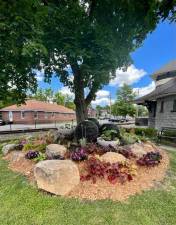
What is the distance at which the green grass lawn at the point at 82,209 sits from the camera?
4.66m

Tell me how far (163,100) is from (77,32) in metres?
13.3

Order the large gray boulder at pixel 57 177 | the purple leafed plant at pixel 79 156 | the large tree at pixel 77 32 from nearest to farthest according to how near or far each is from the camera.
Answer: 1. the large gray boulder at pixel 57 177
2. the large tree at pixel 77 32
3. the purple leafed plant at pixel 79 156

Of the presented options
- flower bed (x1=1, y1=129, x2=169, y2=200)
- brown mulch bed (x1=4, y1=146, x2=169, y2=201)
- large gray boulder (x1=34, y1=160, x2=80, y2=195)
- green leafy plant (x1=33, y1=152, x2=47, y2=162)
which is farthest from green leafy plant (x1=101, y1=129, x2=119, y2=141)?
large gray boulder (x1=34, y1=160, x2=80, y2=195)

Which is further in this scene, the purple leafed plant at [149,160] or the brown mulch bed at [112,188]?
the purple leafed plant at [149,160]

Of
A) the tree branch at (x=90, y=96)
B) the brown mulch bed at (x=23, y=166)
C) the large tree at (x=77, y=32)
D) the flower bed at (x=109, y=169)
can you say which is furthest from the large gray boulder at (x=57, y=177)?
the tree branch at (x=90, y=96)

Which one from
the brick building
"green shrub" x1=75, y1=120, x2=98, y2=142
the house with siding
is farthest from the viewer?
the brick building

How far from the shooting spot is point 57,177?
5.80m

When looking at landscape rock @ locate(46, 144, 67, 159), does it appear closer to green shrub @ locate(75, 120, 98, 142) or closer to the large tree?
green shrub @ locate(75, 120, 98, 142)

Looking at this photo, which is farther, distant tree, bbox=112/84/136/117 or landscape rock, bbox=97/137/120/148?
distant tree, bbox=112/84/136/117

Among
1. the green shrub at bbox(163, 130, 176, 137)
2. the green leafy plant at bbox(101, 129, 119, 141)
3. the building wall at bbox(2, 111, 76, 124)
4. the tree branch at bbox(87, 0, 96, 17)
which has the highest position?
the tree branch at bbox(87, 0, 96, 17)

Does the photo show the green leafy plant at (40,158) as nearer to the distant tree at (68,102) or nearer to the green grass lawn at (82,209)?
the green grass lawn at (82,209)

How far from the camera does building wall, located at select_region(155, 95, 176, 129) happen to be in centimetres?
1842

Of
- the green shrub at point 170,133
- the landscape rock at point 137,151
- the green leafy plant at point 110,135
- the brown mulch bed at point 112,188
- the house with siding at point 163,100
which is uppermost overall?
the house with siding at point 163,100

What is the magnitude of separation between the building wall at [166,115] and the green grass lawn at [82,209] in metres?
13.3
